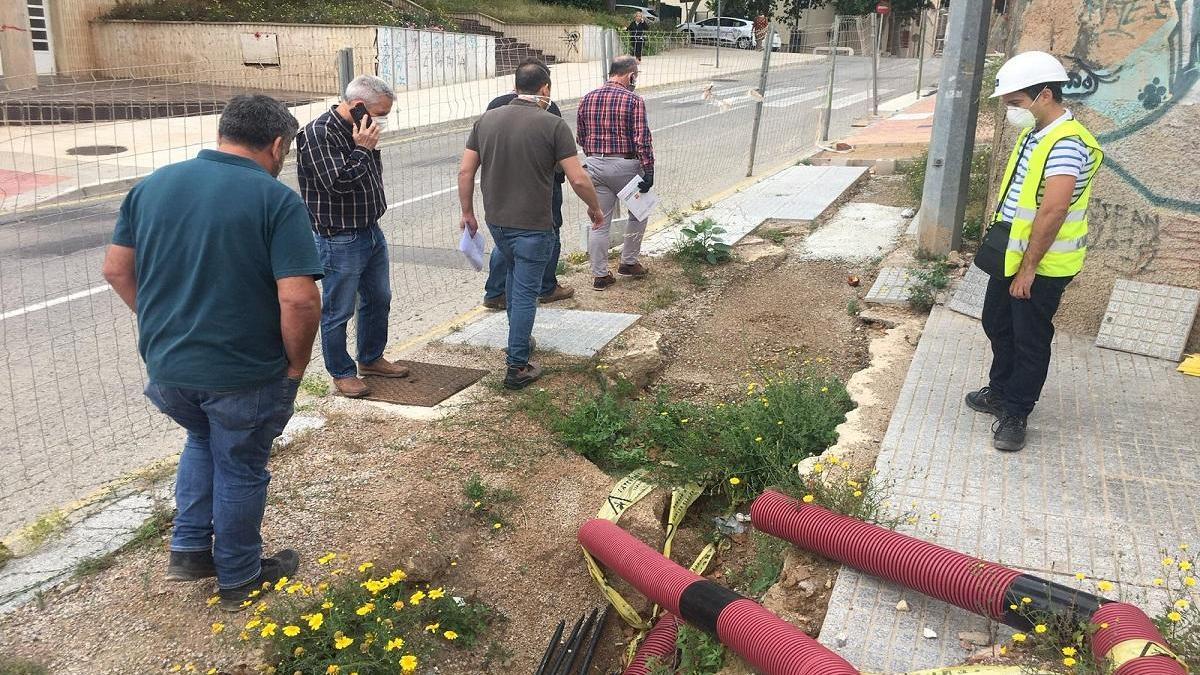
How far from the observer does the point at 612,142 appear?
23.6 feet

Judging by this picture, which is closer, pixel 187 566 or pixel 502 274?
pixel 187 566

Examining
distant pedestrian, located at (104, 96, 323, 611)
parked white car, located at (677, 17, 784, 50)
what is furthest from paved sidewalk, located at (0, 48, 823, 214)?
parked white car, located at (677, 17, 784, 50)

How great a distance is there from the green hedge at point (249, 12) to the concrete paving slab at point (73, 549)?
2053cm

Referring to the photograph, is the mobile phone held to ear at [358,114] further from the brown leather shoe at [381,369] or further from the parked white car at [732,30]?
the parked white car at [732,30]

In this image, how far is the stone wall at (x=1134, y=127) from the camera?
526 cm

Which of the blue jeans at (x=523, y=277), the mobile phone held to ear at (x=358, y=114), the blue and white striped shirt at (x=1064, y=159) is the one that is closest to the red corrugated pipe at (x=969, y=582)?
the blue and white striped shirt at (x=1064, y=159)

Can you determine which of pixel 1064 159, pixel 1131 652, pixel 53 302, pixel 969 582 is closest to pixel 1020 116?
pixel 1064 159

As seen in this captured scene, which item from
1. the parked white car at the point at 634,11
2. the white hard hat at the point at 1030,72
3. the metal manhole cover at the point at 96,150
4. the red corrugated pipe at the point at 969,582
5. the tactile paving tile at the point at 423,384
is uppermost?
the parked white car at the point at 634,11

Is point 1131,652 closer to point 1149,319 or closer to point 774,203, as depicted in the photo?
point 1149,319

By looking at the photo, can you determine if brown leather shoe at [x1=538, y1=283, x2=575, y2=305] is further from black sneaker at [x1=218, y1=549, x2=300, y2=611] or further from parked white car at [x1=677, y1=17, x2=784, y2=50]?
parked white car at [x1=677, y1=17, x2=784, y2=50]

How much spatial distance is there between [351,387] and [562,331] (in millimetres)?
1648

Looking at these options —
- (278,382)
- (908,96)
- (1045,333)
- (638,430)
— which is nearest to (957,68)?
(1045,333)

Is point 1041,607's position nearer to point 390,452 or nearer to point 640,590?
point 640,590

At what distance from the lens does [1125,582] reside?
3.13 meters
